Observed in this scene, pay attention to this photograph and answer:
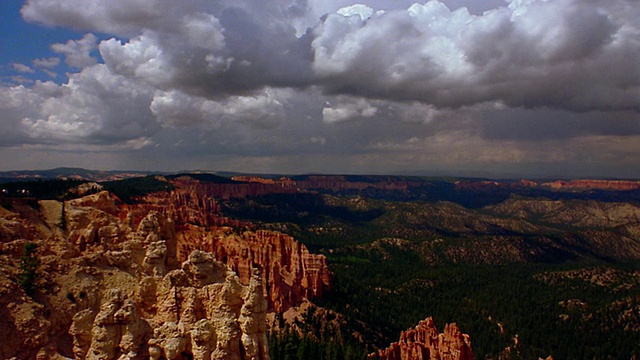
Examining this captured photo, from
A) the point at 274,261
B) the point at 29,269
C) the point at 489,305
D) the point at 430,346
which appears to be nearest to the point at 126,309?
the point at 29,269

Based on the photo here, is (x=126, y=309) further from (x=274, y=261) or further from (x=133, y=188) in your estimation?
(x=133, y=188)

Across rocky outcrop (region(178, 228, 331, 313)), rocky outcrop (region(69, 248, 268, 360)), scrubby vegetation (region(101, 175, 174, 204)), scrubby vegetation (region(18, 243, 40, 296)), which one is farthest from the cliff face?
scrubby vegetation (region(101, 175, 174, 204))

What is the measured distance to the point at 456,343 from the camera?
4719 cm

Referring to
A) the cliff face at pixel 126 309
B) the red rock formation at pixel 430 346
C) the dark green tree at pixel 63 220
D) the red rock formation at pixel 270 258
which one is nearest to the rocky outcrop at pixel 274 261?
the red rock formation at pixel 270 258

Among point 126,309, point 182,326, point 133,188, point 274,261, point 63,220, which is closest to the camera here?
point 126,309

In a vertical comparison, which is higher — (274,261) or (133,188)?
(133,188)

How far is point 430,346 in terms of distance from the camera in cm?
5109

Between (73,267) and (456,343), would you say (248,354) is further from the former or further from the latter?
(456,343)

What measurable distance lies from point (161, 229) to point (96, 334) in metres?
25.0

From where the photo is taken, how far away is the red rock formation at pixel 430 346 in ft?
155

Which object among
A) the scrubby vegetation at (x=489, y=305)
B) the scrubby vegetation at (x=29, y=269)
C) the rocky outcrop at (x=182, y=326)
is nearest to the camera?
the rocky outcrop at (x=182, y=326)

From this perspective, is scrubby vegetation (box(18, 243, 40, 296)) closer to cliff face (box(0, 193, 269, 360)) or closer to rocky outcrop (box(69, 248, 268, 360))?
cliff face (box(0, 193, 269, 360))

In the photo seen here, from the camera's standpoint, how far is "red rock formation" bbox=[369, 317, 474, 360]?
47.3 metres

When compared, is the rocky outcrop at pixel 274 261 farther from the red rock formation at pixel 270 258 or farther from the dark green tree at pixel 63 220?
the dark green tree at pixel 63 220
